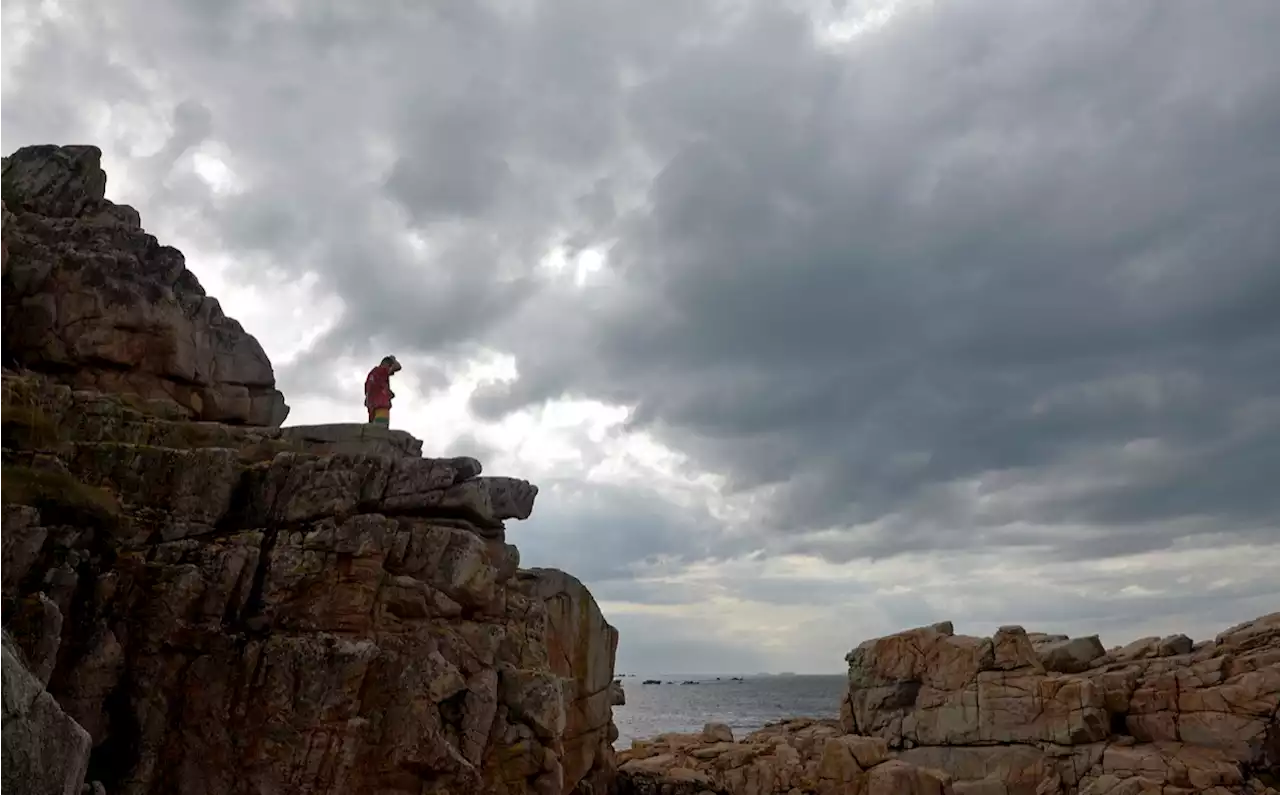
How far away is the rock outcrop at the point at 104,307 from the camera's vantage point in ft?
88.2

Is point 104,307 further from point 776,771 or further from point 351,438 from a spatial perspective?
point 776,771

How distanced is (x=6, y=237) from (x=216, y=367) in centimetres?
703

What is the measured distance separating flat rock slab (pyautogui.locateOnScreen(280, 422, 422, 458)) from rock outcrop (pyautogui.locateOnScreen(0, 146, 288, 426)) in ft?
12.5

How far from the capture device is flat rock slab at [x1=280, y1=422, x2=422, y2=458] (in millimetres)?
27297

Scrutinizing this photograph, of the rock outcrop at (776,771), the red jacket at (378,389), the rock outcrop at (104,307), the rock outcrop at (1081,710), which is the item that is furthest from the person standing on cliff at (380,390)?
the rock outcrop at (1081,710)

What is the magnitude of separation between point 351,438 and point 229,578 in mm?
6790

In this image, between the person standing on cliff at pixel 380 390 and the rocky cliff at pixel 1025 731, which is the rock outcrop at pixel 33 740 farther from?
the rocky cliff at pixel 1025 731

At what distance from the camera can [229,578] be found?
21812mm

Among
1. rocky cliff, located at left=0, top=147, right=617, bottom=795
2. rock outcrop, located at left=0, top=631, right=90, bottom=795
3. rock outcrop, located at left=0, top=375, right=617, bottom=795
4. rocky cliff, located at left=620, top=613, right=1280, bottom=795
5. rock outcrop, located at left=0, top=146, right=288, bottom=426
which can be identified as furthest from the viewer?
rocky cliff, located at left=620, top=613, right=1280, bottom=795

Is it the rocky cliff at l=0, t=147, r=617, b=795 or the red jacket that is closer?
the rocky cliff at l=0, t=147, r=617, b=795

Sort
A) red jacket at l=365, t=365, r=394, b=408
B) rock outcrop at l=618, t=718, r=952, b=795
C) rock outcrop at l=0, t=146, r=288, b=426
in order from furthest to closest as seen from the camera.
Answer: rock outcrop at l=618, t=718, r=952, b=795 < red jacket at l=365, t=365, r=394, b=408 < rock outcrop at l=0, t=146, r=288, b=426

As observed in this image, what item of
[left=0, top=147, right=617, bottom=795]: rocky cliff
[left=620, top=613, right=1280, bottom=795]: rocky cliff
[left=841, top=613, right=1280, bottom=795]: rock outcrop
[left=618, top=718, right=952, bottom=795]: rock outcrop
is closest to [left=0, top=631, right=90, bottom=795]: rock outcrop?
[left=0, top=147, right=617, bottom=795]: rocky cliff

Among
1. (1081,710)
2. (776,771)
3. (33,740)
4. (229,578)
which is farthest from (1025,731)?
(33,740)

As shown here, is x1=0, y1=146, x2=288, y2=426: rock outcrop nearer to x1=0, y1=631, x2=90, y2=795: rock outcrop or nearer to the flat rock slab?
the flat rock slab
